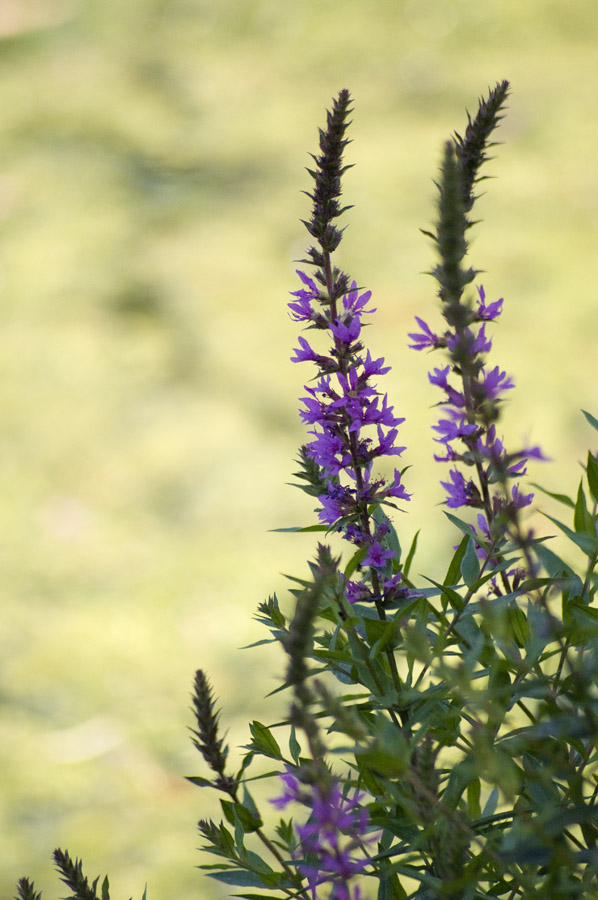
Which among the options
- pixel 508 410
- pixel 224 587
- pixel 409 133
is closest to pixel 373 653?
pixel 224 587

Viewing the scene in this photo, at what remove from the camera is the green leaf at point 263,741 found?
42 centimetres

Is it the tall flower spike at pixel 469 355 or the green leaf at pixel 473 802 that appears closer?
the tall flower spike at pixel 469 355

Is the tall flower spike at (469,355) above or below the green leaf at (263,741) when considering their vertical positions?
above

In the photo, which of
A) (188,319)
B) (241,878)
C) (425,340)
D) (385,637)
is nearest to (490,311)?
(425,340)

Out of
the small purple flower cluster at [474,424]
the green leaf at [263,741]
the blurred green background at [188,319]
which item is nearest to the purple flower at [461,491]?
the small purple flower cluster at [474,424]

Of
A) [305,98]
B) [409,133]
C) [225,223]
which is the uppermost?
[305,98]

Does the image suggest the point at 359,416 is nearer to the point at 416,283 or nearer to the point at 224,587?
the point at 224,587

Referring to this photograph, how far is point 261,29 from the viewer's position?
2.28 meters

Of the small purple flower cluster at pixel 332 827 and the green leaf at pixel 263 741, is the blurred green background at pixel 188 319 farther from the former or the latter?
the small purple flower cluster at pixel 332 827

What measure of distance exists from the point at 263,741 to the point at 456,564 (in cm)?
12

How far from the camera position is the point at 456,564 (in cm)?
45

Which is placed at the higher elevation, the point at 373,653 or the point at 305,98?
the point at 305,98

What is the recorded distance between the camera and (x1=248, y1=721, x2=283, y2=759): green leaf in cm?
42

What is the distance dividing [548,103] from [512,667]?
1.90 m
